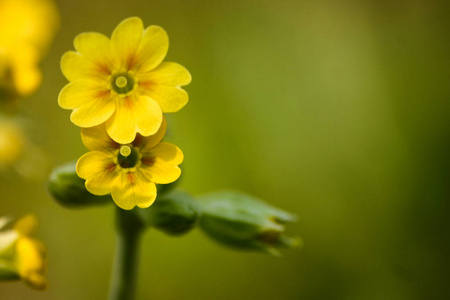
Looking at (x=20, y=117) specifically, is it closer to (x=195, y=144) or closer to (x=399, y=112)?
(x=195, y=144)

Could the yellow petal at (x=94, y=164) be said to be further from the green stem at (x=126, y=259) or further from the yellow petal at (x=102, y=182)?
the green stem at (x=126, y=259)

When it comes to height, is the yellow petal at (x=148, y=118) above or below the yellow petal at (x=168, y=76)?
below

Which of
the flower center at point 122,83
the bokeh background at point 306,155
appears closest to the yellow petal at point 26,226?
the flower center at point 122,83

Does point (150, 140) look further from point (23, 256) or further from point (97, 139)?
point (23, 256)

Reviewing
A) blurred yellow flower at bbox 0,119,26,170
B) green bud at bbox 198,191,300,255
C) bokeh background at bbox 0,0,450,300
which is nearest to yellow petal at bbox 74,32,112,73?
green bud at bbox 198,191,300,255

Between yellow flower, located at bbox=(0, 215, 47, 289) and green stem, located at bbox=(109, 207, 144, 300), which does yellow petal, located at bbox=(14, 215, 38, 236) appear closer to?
yellow flower, located at bbox=(0, 215, 47, 289)

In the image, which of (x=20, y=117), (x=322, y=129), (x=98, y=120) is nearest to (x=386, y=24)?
(x=322, y=129)
